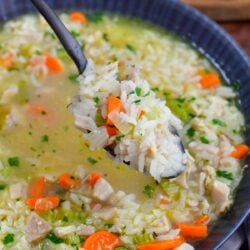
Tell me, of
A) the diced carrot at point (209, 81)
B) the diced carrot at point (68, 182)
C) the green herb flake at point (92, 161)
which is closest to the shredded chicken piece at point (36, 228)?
the diced carrot at point (68, 182)

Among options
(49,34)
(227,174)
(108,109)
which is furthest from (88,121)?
(49,34)

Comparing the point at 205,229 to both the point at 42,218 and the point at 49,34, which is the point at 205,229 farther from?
the point at 49,34

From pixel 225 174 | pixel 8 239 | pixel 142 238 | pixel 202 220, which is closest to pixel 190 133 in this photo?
pixel 225 174

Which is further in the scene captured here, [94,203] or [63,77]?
[63,77]

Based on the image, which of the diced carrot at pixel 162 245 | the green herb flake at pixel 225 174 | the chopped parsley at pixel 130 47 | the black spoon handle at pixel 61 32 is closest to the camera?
the diced carrot at pixel 162 245

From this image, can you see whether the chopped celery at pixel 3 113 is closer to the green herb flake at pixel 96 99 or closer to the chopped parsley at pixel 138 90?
the green herb flake at pixel 96 99
